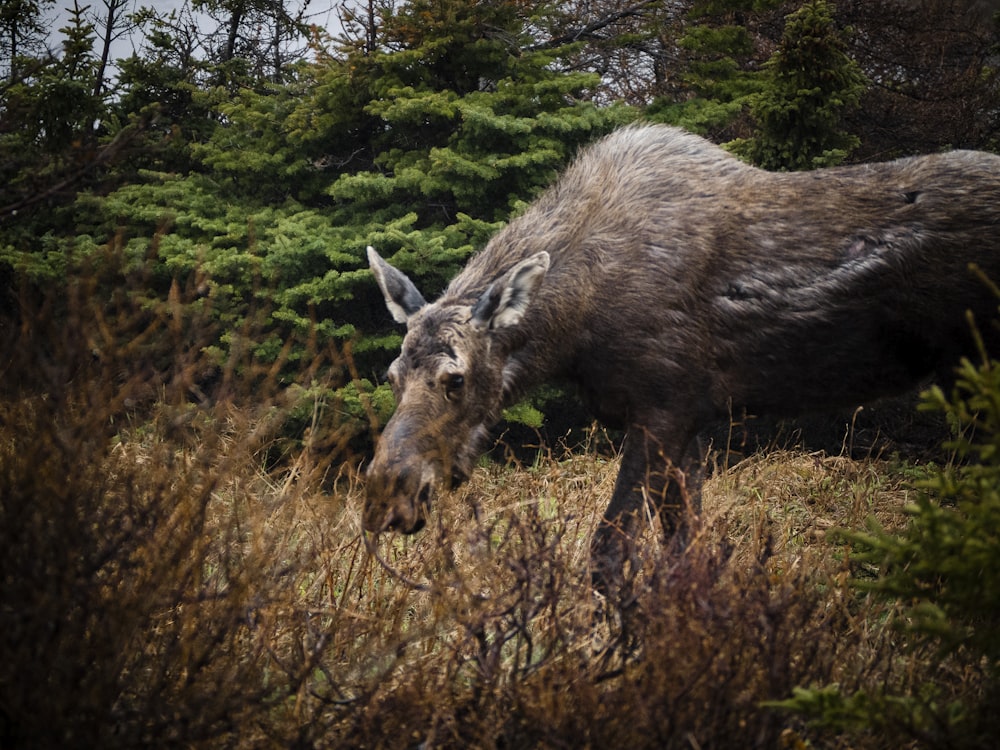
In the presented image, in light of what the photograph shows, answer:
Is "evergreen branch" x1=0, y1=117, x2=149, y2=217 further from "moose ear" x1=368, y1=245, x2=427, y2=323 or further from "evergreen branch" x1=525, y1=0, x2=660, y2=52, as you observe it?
"evergreen branch" x1=525, y1=0, x2=660, y2=52

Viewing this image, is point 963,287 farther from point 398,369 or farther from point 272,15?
point 272,15

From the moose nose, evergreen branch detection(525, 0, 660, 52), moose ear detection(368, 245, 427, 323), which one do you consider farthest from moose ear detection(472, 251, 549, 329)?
evergreen branch detection(525, 0, 660, 52)

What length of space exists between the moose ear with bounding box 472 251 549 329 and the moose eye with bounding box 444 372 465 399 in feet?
1.20

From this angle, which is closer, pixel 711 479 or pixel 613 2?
pixel 711 479

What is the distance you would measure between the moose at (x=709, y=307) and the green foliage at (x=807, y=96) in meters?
2.38

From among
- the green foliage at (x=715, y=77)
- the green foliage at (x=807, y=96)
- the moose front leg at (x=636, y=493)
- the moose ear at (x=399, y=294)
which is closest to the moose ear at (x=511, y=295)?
the moose ear at (x=399, y=294)

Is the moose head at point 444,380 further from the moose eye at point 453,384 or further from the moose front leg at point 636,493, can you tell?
the moose front leg at point 636,493

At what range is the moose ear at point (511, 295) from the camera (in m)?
4.62

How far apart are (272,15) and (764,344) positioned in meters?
9.40

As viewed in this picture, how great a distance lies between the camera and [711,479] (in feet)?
23.0

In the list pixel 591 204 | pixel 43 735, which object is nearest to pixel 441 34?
pixel 591 204

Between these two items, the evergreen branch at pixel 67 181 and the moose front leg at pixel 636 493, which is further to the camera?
the moose front leg at pixel 636 493

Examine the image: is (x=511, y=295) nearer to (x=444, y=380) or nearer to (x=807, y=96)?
(x=444, y=380)

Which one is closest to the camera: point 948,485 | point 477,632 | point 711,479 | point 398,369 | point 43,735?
point 43,735
